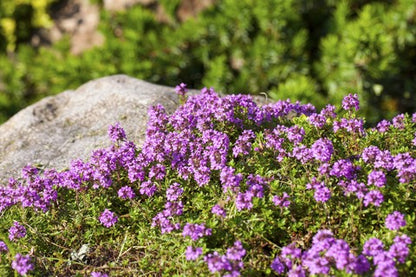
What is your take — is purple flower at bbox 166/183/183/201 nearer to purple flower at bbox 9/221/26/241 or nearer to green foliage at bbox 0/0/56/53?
purple flower at bbox 9/221/26/241

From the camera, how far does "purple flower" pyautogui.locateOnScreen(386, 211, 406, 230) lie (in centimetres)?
339

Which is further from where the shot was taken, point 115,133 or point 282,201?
point 115,133

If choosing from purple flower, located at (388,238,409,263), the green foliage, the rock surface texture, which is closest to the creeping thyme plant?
purple flower, located at (388,238,409,263)

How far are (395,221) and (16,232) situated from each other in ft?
8.72

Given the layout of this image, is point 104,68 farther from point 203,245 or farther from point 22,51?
point 203,245

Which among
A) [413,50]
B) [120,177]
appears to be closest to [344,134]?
[120,177]

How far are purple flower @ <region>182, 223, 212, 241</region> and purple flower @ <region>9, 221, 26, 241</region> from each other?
1288 mm

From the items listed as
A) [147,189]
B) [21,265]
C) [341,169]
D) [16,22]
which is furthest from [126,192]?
[16,22]

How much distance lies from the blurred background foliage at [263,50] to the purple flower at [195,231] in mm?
4631

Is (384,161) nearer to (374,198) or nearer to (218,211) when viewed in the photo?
(374,198)

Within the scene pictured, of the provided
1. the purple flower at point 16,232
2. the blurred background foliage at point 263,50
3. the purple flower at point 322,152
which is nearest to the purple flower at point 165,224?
the purple flower at point 16,232

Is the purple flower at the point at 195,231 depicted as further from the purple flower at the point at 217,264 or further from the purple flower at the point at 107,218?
the purple flower at the point at 107,218

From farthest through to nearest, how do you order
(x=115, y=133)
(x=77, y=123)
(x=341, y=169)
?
(x=77, y=123), (x=115, y=133), (x=341, y=169)

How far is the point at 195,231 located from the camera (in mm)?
3568
